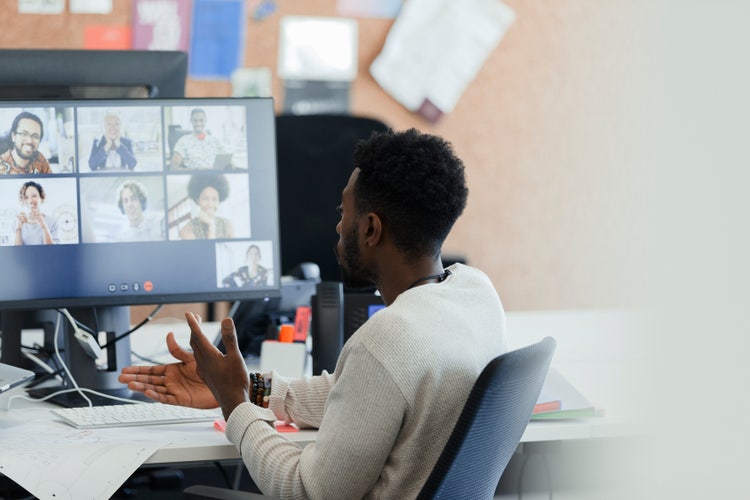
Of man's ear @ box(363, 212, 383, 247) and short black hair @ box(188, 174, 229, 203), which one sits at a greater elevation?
short black hair @ box(188, 174, 229, 203)

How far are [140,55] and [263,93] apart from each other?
4.81ft

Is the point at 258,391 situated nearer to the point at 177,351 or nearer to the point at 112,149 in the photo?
the point at 177,351

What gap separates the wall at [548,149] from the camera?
3447 mm

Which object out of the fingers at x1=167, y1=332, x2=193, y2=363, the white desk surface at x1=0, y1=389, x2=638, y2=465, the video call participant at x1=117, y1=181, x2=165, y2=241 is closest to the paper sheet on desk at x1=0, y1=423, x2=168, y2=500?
the white desk surface at x1=0, y1=389, x2=638, y2=465

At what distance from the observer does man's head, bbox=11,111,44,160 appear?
1592 mm

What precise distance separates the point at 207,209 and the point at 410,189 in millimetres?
572

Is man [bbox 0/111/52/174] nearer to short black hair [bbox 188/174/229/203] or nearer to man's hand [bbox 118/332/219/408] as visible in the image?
short black hair [bbox 188/174/229/203]

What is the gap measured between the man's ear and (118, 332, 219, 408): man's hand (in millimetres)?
408

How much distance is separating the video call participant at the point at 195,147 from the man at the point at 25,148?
219 millimetres

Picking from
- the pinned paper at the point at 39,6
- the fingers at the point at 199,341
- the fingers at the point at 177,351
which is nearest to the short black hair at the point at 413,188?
the fingers at the point at 199,341

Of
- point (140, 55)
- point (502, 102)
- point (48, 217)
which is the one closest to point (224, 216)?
point (48, 217)

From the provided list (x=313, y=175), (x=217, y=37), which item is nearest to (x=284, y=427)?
(x=313, y=175)

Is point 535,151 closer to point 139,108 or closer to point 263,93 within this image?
point 263,93

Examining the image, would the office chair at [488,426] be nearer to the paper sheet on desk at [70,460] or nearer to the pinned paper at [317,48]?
the paper sheet on desk at [70,460]
